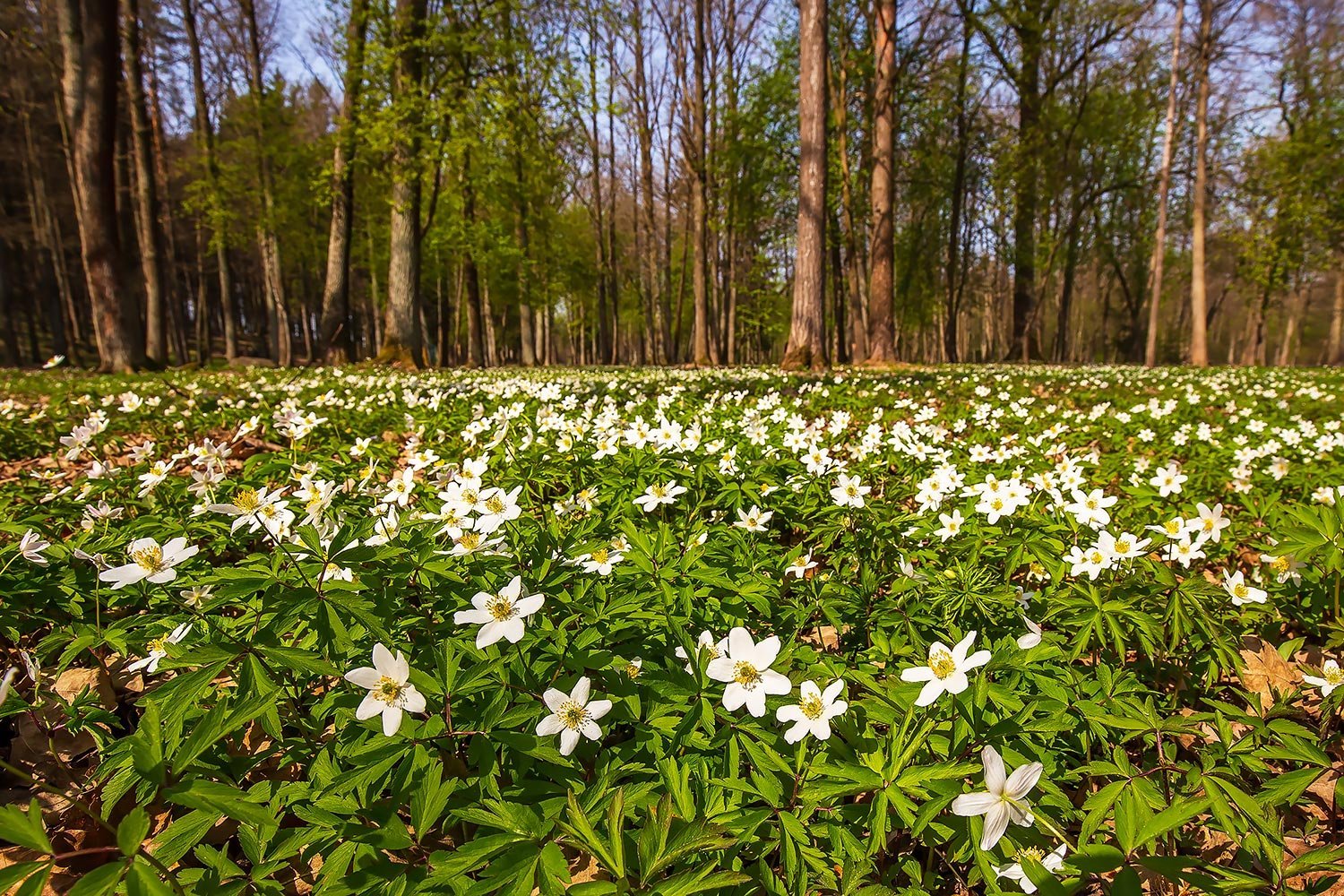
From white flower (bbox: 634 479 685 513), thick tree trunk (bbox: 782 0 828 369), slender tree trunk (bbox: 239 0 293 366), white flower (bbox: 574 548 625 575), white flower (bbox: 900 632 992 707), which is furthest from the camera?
slender tree trunk (bbox: 239 0 293 366)

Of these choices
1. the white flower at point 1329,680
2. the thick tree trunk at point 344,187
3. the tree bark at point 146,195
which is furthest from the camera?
the thick tree trunk at point 344,187

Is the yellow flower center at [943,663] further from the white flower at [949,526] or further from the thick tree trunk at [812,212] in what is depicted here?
the thick tree trunk at [812,212]

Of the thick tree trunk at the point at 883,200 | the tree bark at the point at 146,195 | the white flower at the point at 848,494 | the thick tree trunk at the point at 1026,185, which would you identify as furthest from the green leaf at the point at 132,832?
the thick tree trunk at the point at 1026,185

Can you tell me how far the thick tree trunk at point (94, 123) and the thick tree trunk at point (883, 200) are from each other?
14.6 m

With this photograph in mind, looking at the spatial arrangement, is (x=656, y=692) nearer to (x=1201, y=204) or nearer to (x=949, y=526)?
(x=949, y=526)

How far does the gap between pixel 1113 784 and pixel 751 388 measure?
572 cm

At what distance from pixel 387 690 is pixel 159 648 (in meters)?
0.88

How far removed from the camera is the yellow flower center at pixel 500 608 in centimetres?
138

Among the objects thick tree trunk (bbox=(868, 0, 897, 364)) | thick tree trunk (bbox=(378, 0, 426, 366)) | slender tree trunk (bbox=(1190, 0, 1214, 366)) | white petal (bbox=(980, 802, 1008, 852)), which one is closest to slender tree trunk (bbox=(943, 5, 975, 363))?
thick tree trunk (bbox=(868, 0, 897, 364))

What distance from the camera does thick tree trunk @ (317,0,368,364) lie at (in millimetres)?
14172

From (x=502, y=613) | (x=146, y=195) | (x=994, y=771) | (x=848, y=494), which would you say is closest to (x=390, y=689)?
(x=502, y=613)

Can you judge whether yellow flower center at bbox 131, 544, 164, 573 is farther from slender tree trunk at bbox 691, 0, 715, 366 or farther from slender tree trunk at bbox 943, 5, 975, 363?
slender tree trunk at bbox 943, 5, 975, 363

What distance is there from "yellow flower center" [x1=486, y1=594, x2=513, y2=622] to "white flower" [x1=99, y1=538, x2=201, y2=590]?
67cm

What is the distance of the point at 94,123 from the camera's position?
9.64 meters
